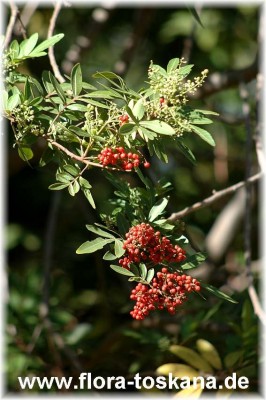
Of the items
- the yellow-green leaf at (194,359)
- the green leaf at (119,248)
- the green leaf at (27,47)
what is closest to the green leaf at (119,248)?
the green leaf at (119,248)

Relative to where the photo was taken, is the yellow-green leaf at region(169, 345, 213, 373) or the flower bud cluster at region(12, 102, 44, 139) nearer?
the flower bud cluster at region(12, 102, 44, 139)

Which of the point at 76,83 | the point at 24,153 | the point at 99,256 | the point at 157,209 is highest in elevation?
the point at 99,256

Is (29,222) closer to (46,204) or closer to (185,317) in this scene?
(46,204)

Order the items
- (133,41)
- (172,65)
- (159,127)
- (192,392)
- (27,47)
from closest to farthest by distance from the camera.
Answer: (159,127), (172,65), (27,47), (192,392), (133,41)

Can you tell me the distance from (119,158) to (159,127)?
88 millimetres

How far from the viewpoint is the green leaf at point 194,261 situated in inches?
50.8

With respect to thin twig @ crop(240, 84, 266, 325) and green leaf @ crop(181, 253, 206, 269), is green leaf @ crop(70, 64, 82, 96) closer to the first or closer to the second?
green leaf @ crop(181, 253, 206, 269)

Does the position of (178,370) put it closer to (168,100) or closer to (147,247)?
(147,247)

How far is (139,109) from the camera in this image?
4.00 feet

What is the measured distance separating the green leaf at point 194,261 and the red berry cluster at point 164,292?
3cm

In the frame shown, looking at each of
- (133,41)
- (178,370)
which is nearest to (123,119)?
(178,370)

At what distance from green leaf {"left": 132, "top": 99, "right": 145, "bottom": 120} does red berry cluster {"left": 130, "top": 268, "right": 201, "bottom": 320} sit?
0.90ft

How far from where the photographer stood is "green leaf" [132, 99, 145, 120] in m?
1.21

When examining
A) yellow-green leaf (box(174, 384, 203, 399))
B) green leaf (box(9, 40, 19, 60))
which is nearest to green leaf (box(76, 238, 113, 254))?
green leaf (box(9, 40, 19, 60))
